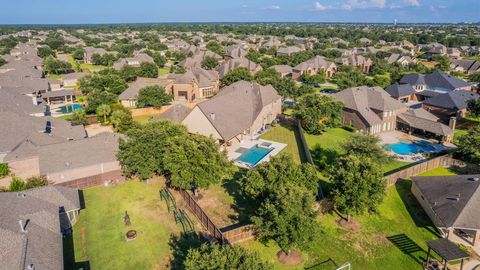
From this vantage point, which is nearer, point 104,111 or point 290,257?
point 290,257

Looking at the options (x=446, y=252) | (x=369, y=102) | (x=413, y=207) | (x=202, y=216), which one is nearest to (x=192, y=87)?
(x=369, y=102)

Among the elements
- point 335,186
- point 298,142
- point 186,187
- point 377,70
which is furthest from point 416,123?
point 377,70

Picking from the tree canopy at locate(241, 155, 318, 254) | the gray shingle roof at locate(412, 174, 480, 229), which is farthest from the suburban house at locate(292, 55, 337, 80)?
the tree canopy at locate(241, 155, 318, 254)

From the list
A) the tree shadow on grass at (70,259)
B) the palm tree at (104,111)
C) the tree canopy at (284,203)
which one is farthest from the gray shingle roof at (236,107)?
the tree shadow on grass at (70,259)

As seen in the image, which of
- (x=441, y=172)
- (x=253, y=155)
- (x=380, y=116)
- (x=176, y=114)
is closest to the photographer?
(x=441, y=172)

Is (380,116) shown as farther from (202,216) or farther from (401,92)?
(202,216)

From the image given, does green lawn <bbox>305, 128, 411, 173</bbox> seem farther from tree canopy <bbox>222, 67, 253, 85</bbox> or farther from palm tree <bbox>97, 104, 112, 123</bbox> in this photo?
palm tree <bbox>97, 104, 112, 123</bbox>

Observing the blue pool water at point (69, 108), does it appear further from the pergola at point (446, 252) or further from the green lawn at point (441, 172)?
the pergola at point (446, 252)
